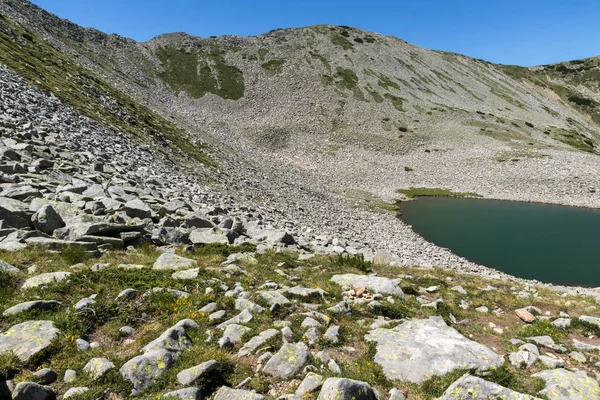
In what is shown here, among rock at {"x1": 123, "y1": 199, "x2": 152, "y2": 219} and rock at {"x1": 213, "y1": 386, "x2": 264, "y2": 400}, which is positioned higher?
rock at {"x1": 123, "y1": 199, "x2": 152, "y2": 219}

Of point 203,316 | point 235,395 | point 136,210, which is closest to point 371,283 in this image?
point 203,316

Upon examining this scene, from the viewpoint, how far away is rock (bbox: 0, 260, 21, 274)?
10.0 meters

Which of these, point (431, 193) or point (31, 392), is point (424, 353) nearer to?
point (31, 392)

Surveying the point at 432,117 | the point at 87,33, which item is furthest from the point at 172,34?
the point at 432,117

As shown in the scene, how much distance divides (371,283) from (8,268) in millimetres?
13037

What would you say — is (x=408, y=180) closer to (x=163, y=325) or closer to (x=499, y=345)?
(x=499, y=345)

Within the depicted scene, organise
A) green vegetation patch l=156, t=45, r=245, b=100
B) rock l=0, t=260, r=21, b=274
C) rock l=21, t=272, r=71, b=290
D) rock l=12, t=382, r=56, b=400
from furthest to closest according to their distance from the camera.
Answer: green vegetation patch l=156, t=45, r=245, b=100, rock l=0, t=260, r=21, b=274, rock l=21, t=272, r=71, b=290, rock l=12, t=382, r=56, b=400

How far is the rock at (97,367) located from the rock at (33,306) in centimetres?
294

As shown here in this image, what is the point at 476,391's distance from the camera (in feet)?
21.9

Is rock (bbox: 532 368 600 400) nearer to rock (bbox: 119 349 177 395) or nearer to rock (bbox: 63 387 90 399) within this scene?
rock (bbox: 119 349 177 395)

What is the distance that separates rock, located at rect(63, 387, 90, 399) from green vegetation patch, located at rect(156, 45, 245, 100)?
352ft

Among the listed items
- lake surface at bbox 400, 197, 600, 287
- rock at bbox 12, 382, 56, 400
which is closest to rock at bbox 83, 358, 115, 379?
rock at bbox 12, 382, 56, 400

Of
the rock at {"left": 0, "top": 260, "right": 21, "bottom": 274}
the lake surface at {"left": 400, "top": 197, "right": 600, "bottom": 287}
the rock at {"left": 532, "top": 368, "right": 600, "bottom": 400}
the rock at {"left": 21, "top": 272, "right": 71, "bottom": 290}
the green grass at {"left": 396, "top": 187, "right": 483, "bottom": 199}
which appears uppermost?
the green grass at {"left": 396, "top": 187, "right": 483, "bottom": 199}

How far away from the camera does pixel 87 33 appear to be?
337ft
